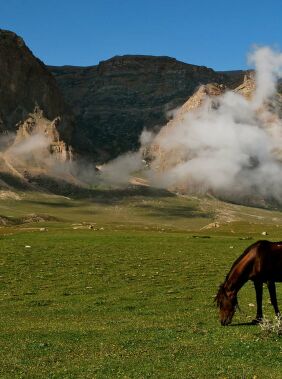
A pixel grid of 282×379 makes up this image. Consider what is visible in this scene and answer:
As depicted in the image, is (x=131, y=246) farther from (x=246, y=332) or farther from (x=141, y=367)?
(x=141, y=367)

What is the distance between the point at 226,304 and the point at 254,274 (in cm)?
159

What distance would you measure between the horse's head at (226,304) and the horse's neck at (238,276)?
24 cm

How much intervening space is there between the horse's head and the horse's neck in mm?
239

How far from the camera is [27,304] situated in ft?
91.9

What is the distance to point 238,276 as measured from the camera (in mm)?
20406

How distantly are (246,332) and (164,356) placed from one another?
164 inches

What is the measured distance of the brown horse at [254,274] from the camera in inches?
793

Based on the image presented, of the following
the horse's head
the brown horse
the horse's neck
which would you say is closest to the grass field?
the horse's head

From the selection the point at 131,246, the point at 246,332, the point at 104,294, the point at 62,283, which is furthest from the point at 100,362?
the point at 131,246

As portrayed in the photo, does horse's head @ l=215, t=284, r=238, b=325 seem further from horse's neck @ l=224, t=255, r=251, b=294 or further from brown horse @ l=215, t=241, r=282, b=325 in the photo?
horse's neck @ l=224, t=255, r=251, b=294

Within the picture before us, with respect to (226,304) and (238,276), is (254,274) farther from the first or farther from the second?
(226,304)

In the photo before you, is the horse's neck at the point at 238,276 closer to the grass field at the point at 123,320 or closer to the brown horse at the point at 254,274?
the brown horse at the point at 254,274

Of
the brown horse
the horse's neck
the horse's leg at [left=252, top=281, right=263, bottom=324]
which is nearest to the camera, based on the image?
the horse's leg at [left=252, top=281, right=263, bottom=324]

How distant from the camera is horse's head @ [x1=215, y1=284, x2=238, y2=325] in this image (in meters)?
20.0
